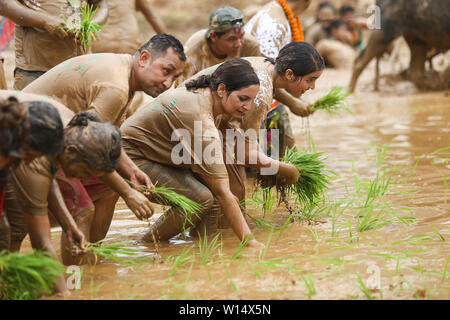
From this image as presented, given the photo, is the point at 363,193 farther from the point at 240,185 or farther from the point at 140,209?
the point at 140,209

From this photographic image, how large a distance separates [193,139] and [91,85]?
0.61 metres

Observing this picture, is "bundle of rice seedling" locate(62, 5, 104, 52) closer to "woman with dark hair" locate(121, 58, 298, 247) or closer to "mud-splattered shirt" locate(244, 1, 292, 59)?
"woman with dark hair" locate(121, 58, 298, 247)

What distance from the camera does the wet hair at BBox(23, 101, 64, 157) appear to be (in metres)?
2.65

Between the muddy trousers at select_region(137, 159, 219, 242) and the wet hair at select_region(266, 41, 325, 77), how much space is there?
0.91 m

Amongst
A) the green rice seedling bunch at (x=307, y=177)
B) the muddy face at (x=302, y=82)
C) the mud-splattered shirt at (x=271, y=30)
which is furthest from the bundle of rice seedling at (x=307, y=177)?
the mud-splattered shirt at (x=271, y=30)

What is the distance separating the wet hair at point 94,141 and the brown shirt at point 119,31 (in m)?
2.73

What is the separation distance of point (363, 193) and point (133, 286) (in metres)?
2.14

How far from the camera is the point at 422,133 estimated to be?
6980 millimetres

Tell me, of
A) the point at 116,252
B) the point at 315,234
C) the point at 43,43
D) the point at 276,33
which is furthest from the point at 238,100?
the point at 276,33

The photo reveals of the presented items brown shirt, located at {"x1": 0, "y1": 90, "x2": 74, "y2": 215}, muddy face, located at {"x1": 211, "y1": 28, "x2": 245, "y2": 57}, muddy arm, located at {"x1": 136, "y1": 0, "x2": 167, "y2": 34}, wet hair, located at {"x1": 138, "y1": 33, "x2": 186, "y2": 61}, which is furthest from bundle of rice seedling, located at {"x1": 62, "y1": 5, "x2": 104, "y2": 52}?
brown shirt, located at {"x1": 0, "y1": 90, "x2": 74, "y2": 215}

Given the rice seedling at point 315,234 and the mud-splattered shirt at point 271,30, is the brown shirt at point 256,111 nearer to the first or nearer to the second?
the rice seedling at point 315,234

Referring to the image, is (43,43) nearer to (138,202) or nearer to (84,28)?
(84,28)
